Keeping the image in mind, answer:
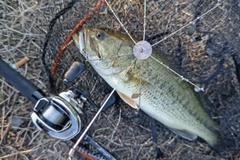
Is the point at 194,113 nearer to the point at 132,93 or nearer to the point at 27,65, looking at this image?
the point at 132,93

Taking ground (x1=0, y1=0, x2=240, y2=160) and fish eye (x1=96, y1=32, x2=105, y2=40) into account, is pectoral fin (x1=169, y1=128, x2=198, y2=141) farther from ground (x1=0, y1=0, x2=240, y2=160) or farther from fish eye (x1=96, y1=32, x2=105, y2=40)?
fish eye (x1=96, y1=32, x2=105, y2=40)

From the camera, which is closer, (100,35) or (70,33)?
(100,35)

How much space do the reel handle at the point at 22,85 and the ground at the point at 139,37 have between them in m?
0.23

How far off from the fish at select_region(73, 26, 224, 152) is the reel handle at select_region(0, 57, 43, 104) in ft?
1.51

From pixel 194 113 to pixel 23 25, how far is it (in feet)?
5.09

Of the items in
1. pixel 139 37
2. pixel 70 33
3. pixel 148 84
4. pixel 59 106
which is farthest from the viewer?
pixel 139 37

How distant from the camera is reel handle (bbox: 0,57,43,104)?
2490mm

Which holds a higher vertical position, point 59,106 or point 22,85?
point 22,85

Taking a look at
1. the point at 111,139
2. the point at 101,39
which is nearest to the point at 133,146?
the point at 111,139

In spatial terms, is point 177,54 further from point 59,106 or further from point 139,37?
point 59,106

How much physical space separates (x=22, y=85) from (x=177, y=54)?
121cm

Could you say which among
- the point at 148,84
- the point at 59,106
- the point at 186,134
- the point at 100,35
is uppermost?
the point at 100,35

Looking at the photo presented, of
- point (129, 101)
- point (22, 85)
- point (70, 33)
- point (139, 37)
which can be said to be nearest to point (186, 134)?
point (129, 101)

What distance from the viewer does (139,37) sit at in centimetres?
268
